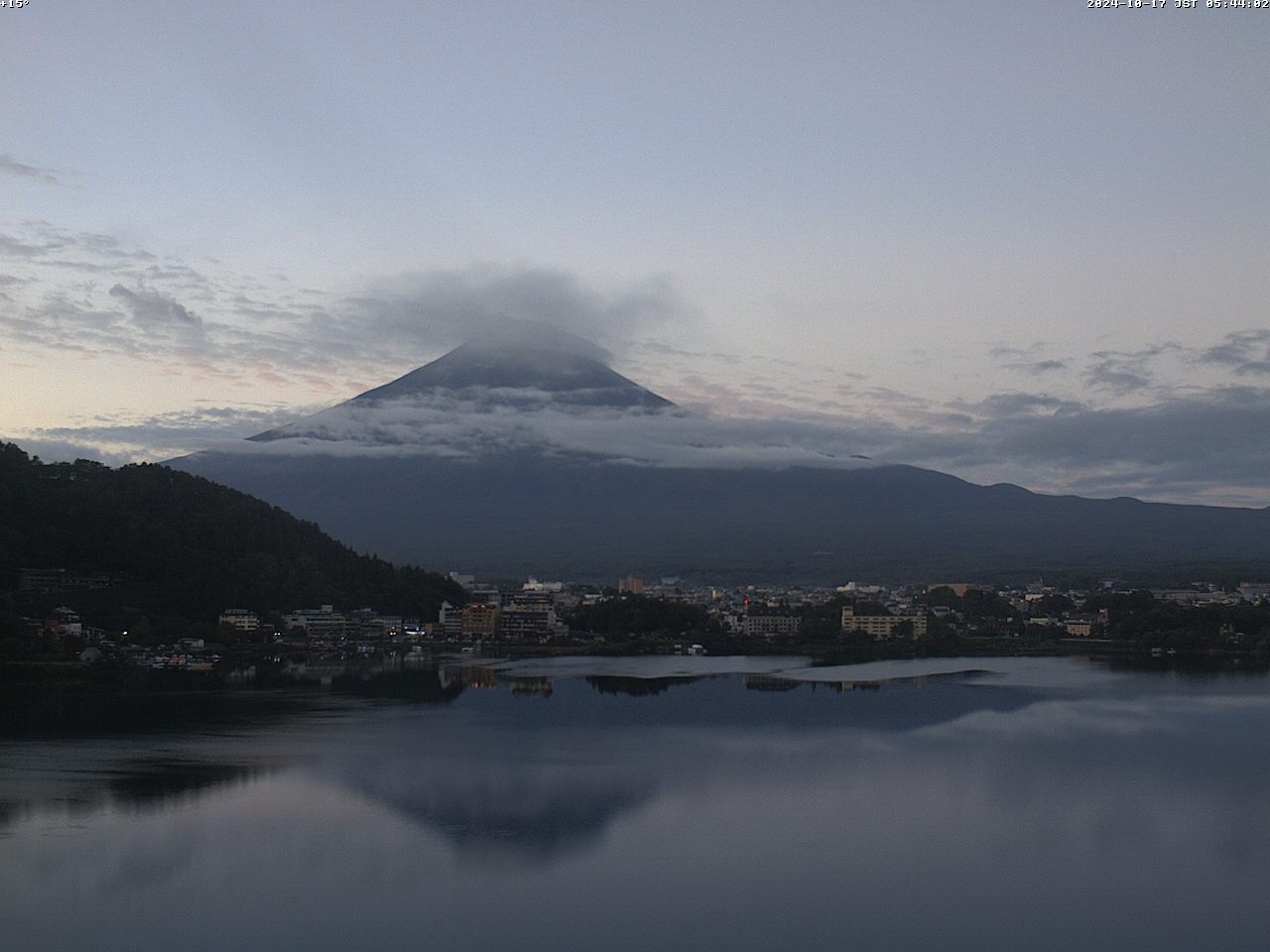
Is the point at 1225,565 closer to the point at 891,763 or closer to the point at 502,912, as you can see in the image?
the point at 891,763

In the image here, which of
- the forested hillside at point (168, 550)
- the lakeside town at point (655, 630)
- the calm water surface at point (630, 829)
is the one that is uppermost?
the forested hillside at point (168, 550)

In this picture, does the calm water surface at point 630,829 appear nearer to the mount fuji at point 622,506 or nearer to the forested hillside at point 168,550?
the forested hillside at point 168,550

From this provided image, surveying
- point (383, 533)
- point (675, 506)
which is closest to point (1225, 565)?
point (675, 506)

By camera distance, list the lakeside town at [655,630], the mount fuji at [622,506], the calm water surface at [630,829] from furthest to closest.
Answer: the mount fuji at [622,506] → the lakeside town at [655,630] → the calm water surface at [630,829]

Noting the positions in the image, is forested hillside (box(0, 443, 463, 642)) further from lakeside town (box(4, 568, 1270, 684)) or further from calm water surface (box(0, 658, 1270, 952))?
calm water surface (box(0, 658, 1270, 952))

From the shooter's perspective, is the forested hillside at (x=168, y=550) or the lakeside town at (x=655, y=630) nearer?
the lakeside town at (x=655, y=630)

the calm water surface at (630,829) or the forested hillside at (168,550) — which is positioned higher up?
the forested hillside at (168,550)

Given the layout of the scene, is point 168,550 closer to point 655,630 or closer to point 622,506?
point 655,630

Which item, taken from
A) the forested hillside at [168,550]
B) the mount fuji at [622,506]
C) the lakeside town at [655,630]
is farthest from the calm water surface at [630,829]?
the mount fuji at [622,506]
